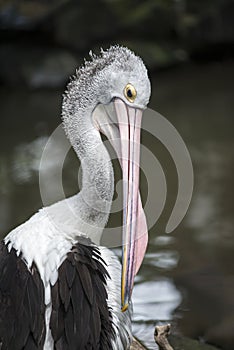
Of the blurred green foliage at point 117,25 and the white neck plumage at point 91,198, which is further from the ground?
the blurred green foliage at point 117,25

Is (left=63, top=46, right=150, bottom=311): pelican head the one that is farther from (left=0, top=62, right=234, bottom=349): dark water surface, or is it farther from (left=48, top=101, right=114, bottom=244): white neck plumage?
(left=0, top=62, right=234, bottom=349): dark water surface

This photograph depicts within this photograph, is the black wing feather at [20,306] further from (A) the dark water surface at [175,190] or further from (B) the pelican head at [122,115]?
(A) the dark water surface at [175,190]

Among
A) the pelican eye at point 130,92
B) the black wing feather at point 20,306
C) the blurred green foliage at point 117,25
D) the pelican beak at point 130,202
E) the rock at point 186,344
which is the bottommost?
the rock at point 186,344

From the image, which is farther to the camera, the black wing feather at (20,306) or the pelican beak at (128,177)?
the pelican beak at (128,177)

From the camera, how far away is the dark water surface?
4250mm

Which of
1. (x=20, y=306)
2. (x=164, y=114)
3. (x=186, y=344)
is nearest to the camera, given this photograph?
(x=20, y=306)

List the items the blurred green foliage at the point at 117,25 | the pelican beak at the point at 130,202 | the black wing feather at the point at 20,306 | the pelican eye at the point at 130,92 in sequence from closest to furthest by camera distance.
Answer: the black wing feather at the point at 20,306
the pelican beak at the point at 130,202
the pelican eye at the point at 130,92
the blurred green foliage at the point at 117,25

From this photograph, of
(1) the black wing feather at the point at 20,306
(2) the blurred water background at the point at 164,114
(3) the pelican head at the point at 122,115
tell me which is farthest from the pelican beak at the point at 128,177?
(2) the blurred water background at the point at 164,114

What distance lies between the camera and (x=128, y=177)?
2.94m

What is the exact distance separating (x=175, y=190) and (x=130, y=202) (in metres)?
2.88

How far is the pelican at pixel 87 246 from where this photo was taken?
9.02ft

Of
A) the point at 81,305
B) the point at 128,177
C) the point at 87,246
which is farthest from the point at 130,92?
the point at 81,305

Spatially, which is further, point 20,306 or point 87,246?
point 87,246

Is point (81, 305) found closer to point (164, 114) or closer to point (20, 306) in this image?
point (20, 306)
